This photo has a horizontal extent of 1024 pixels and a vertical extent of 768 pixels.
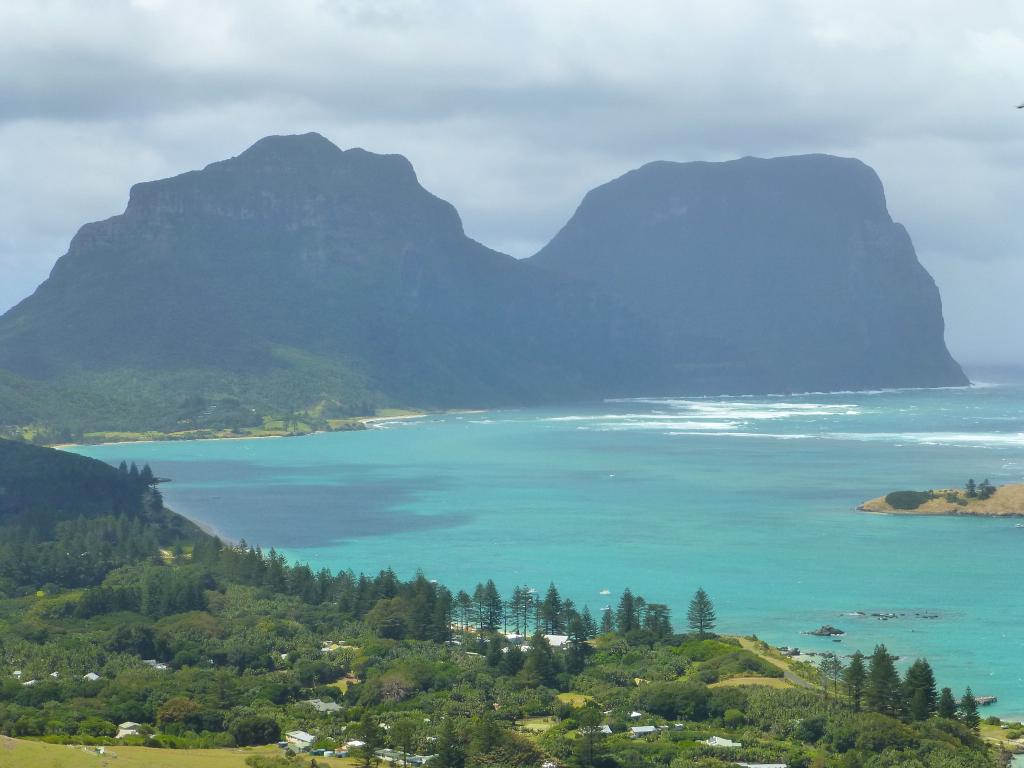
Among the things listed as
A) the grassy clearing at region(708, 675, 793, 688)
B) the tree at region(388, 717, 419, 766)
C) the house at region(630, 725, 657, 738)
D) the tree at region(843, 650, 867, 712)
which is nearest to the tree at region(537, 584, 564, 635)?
the grassy clearing at region(708, 675, 793, 688)

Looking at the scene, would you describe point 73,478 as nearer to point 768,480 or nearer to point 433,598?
point 433,598

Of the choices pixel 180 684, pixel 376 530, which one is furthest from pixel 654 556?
pixel 180 684

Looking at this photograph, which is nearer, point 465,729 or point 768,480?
point 465,729

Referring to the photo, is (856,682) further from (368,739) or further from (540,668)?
(368,739)

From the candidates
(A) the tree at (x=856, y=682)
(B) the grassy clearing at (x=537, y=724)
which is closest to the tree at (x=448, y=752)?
(B) the grassy clearing at (x=537, y=724)

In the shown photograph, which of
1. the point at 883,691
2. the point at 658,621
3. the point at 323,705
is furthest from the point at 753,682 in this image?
the point at 323,705

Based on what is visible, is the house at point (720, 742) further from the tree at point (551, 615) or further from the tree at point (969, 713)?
the tree at point (551, 615)
